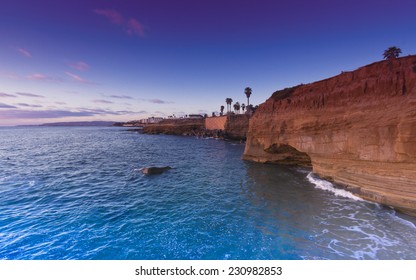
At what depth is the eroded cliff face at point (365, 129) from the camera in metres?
13.1

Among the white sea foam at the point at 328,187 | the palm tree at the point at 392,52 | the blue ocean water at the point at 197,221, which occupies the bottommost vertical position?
the blue ocean water at the point at 197,221

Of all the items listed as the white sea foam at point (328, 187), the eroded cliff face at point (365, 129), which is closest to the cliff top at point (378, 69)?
the eroded cliff face at point (365, 129)

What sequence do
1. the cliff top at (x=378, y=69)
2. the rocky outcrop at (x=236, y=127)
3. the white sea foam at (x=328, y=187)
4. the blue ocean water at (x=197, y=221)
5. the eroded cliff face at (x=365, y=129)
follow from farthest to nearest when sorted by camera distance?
1. the rocky outcrop at (x=236, y=127)
2. the white sea foam at (x=328, y=187)
3. the cliff top at (x=378, y=69)
4. the eroded cliff face at (x=365, y=129)
5. the blue ocean water at (x=197, y=221)

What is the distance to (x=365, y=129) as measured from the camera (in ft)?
52.3

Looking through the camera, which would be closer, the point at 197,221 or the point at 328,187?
the point at 197,221

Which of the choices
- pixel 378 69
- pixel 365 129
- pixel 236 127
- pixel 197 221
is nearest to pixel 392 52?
pixel 378 69

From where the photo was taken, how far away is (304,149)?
2241cm

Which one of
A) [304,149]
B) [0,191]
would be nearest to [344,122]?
[304,149]

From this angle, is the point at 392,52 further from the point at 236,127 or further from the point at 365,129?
the point at 236,127

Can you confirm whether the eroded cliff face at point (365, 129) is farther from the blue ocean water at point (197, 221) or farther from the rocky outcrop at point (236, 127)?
the rocky outcrop at point (236, 127)

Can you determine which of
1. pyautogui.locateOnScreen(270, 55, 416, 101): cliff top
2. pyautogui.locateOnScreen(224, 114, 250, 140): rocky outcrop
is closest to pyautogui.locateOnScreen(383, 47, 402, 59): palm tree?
pyautogui.locateOnScreen(270, 55, 416, 101): cliff top

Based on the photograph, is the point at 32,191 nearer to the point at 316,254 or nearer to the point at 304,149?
the point at 316,254

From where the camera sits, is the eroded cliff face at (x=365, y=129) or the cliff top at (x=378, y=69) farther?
the cliff top at (x=378, y=69)

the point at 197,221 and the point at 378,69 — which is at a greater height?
the point at 378,69
